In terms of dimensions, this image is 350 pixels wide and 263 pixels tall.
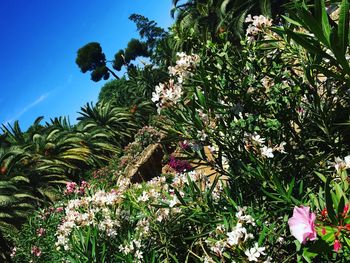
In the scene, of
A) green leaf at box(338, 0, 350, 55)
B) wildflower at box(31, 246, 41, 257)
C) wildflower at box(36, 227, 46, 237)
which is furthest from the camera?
wildflower at box(36, 227, 46, 237)

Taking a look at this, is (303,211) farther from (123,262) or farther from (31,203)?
(31,203)

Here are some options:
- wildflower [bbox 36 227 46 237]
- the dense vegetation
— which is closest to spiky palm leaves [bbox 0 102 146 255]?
wildflower [bbox 36 227 46 237]

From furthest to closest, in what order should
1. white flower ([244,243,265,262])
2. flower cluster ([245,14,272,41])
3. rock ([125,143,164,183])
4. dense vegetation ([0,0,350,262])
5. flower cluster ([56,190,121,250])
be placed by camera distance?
rock ([125,143,164,183]) → flower cluster ([56,190,121,250]) → flower cluster ([245,14,272,41]) → white flower ([244,243,265,262]) → dense vegetation ([0,0,350,262])

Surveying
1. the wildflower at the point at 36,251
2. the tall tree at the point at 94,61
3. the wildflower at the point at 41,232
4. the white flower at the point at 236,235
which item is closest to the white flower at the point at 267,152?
the white flower at the point at 236,235

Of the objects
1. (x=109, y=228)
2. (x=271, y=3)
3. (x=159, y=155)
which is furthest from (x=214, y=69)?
(x=271, y=3)

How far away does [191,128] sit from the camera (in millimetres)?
2430

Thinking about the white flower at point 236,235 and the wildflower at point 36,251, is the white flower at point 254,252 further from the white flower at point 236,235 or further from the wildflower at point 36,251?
the wildflower at point 36,251

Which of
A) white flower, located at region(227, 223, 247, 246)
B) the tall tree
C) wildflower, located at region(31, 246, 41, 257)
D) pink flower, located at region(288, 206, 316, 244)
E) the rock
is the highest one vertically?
the tall tree

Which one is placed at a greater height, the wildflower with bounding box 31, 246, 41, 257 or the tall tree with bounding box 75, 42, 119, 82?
the tall tree with bounding box 75, 42, 119, 82

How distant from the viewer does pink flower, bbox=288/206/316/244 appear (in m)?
1.52

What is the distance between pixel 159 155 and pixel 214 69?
10606 mm

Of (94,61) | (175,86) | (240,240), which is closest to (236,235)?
(240,240)

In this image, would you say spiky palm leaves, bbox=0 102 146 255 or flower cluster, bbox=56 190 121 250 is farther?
spiky palm leaves, bbox=0 102 146 255

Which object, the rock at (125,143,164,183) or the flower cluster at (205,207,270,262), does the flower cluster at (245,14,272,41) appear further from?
the rock at (125,143,164,183)
